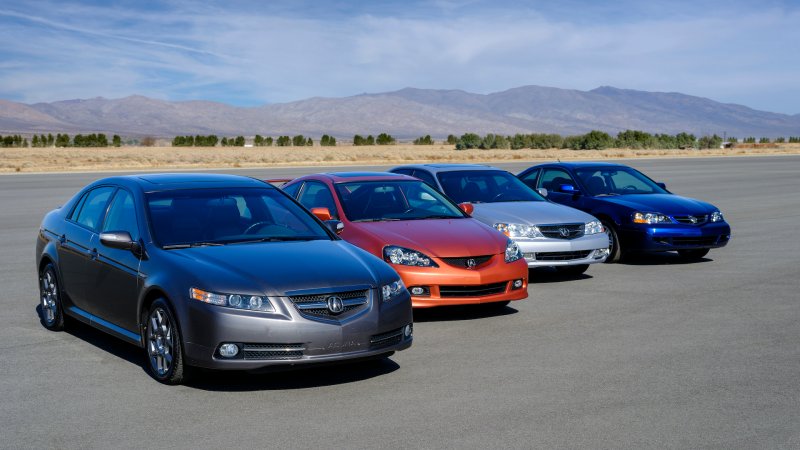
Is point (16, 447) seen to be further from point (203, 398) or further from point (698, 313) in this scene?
point (698, 313)

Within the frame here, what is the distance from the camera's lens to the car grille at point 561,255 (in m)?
12.0

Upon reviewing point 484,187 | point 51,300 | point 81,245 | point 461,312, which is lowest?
point 461,312

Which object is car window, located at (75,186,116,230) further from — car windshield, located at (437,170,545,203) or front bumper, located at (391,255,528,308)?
car windshield, located at (437,170,545,203)

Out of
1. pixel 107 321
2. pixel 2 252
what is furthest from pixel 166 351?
pixel 2 252

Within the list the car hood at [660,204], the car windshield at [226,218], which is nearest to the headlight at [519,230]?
the car hood at [660,204]

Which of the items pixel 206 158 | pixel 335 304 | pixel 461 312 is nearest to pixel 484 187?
pixel 461 312

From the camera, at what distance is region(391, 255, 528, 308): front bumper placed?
931 cm

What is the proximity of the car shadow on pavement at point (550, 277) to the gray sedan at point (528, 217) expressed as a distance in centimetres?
16

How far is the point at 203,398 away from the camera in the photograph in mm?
6629

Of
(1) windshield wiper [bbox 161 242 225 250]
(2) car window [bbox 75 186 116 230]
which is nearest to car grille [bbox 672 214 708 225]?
(1) windshield wiper [bbox 161 242 225 250]

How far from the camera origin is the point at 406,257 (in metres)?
9.52

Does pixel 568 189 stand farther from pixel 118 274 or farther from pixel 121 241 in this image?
pixel 121 241

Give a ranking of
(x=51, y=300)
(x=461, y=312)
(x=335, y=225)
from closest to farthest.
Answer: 1. (x=335, y=225)
2. (x=51, y=300)
3. (x=461, y=312)

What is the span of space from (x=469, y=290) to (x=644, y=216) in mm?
5441
